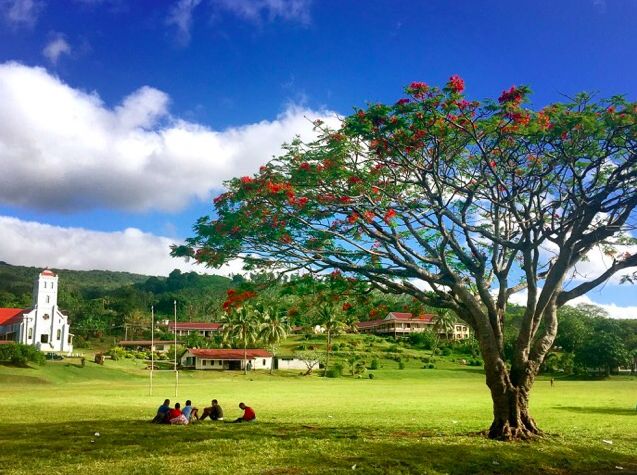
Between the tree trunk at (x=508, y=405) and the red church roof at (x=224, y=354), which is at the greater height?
the red church roof at (x=224, y=354)

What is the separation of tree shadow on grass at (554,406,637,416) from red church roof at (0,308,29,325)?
8969 centimetres

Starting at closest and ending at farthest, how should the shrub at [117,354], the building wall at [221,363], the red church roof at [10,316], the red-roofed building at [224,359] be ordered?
the shrub at [117,354] → the red-roofed building at [224,359] → the building wall at [221,363] → the red church roof at [10,316]

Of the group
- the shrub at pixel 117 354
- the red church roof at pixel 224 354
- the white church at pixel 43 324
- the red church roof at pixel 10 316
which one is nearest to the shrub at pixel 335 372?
the red church roof at pixel 224 354

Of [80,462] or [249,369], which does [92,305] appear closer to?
[249,369]

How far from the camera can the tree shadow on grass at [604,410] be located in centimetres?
2825

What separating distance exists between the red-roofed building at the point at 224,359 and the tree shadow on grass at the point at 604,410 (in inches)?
2297

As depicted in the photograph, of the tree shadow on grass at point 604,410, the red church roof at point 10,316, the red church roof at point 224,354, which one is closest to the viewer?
the tree shadow on grass at point 604,410

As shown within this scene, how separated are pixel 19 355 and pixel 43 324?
37.6 meters

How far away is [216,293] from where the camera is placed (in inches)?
6742

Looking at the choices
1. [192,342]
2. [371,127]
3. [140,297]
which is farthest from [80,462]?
[140,297]

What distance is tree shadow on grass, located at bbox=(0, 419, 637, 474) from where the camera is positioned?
1272 cm

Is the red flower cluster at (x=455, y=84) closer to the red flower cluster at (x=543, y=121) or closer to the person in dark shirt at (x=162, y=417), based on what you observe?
the red flower cluster at (x=543, y=121)

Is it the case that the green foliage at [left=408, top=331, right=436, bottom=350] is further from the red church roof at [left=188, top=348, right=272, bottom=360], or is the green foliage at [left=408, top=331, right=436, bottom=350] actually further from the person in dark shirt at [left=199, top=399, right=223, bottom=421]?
the person in dark shirt at [left=199, top=399, right=223, bottom=421]

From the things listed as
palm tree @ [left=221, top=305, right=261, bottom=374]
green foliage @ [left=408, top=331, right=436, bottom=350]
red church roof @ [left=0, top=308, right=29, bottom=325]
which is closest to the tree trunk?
palm tree @ [left=221, top=305, right=261, bottom=374]
